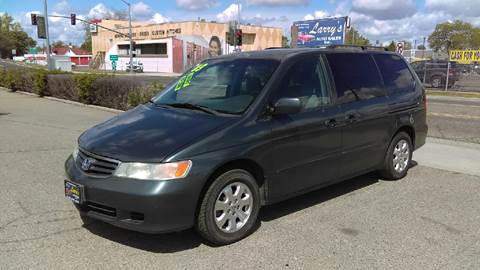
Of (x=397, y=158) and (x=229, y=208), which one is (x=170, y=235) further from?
(x=397, y=158)

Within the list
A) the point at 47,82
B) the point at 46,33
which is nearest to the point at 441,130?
the point at 47,82

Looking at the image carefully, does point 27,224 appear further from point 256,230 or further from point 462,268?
point 462,268

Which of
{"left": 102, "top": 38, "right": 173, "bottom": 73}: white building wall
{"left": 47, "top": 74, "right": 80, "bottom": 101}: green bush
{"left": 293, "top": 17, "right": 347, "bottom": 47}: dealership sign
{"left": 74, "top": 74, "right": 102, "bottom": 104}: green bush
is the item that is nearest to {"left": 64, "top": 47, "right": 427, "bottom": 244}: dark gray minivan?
{"left": 74, "top": 74, "right": 102, "bottom": 104}: green bush

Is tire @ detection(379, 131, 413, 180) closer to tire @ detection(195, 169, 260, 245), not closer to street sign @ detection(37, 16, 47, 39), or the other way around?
tire @ detection(195, 169, 260, 245)

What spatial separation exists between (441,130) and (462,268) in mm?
7156

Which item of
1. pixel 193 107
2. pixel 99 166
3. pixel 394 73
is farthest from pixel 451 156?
pixel 99 166

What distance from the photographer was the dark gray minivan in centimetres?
387

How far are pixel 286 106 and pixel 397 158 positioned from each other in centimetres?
262

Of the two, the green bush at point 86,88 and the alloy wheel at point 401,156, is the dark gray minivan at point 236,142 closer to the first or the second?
the alloy wheel at point 401,156

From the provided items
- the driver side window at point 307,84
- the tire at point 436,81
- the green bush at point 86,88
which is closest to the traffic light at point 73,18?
the tire at point 436,81

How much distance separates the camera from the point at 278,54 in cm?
508

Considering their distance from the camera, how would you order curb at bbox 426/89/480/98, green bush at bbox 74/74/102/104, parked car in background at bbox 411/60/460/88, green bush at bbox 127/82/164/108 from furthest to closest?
parked car in background at bbox 411/60/460/88
curb at bbox 426/89/480/98
green bush at bbox 74/74/102/104
green bush at bbox 127/82/164/108

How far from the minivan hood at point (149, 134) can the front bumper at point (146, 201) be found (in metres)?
0.22

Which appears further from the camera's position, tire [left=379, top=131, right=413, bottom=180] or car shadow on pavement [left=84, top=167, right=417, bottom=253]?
tire [left=379, top=131, right=413, bottom=180]
